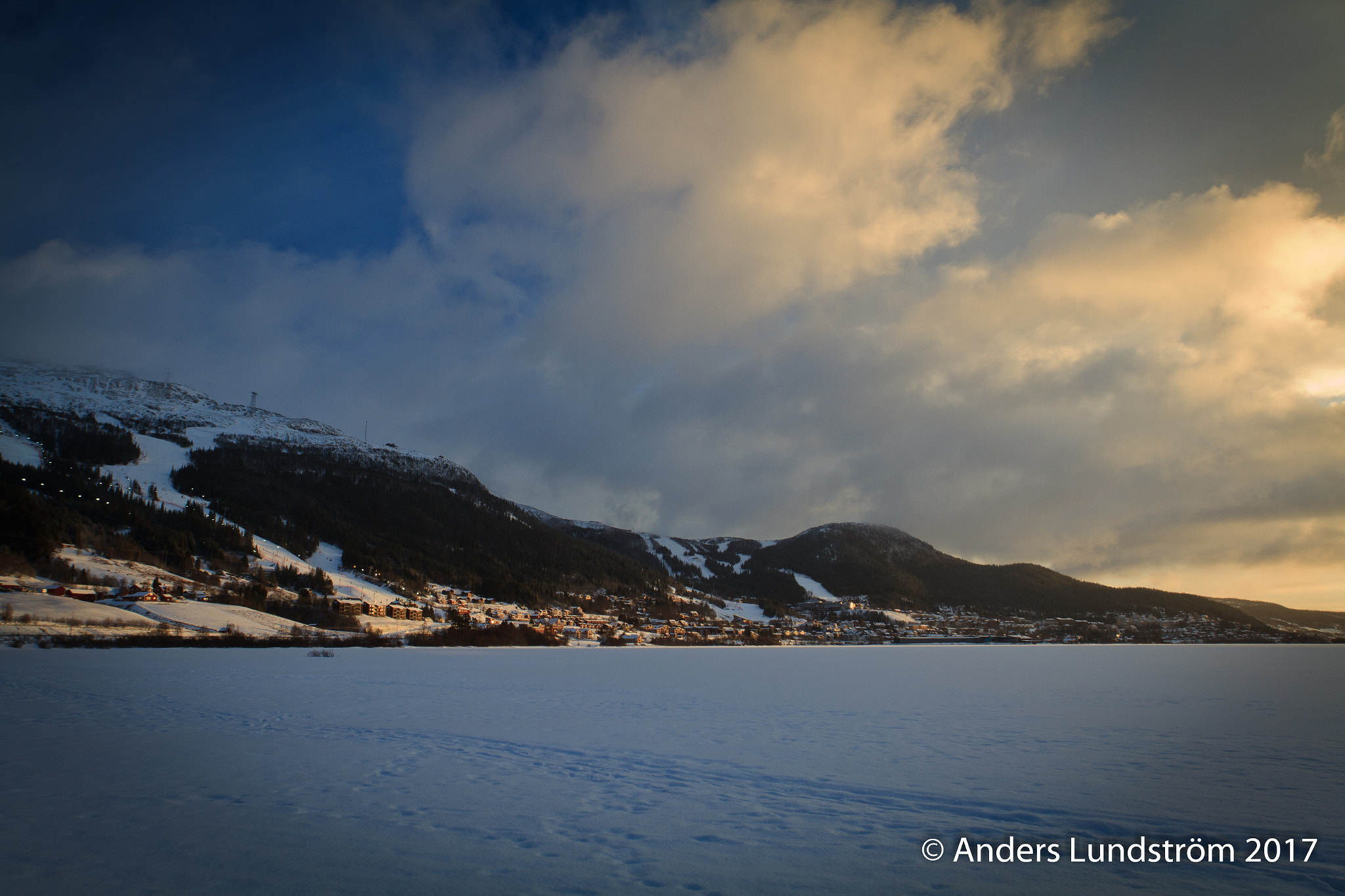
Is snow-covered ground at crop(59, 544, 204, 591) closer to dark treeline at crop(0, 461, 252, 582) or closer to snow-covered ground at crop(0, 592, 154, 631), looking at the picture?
dark treeline at crop(0, 461, 252, 582)

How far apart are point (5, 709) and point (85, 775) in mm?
11946

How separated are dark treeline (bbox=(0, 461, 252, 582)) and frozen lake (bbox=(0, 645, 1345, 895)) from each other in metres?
109

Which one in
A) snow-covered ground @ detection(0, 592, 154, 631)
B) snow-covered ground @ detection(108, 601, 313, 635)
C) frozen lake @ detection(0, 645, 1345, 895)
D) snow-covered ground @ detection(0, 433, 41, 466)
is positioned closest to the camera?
frozen lake @ detection(0, 645, 1345, 895)

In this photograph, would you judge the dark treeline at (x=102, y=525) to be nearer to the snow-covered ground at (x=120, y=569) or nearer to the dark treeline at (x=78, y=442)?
the snow-covered ground at (x=120, y=569)

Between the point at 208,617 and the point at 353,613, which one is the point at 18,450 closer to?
the point at 353,613

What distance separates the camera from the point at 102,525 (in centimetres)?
12369

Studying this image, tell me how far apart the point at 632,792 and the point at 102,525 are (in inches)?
6359

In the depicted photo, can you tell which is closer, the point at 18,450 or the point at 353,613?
the point at 353,613

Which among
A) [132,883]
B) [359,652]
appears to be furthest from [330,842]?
Answer: [359,652]

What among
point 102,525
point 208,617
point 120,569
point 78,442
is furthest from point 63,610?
point 78,442

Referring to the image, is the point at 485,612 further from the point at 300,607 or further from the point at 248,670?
the point at 248,670

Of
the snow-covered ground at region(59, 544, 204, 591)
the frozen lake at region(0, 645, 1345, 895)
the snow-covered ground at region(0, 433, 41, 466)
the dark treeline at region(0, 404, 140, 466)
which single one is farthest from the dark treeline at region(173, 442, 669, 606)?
the frozen lake at region(0, 645, 1345, 895)

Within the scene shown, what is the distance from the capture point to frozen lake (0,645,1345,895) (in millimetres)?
6562

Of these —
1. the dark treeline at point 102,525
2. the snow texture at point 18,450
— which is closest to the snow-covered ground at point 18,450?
the snow texture at point 18,450
